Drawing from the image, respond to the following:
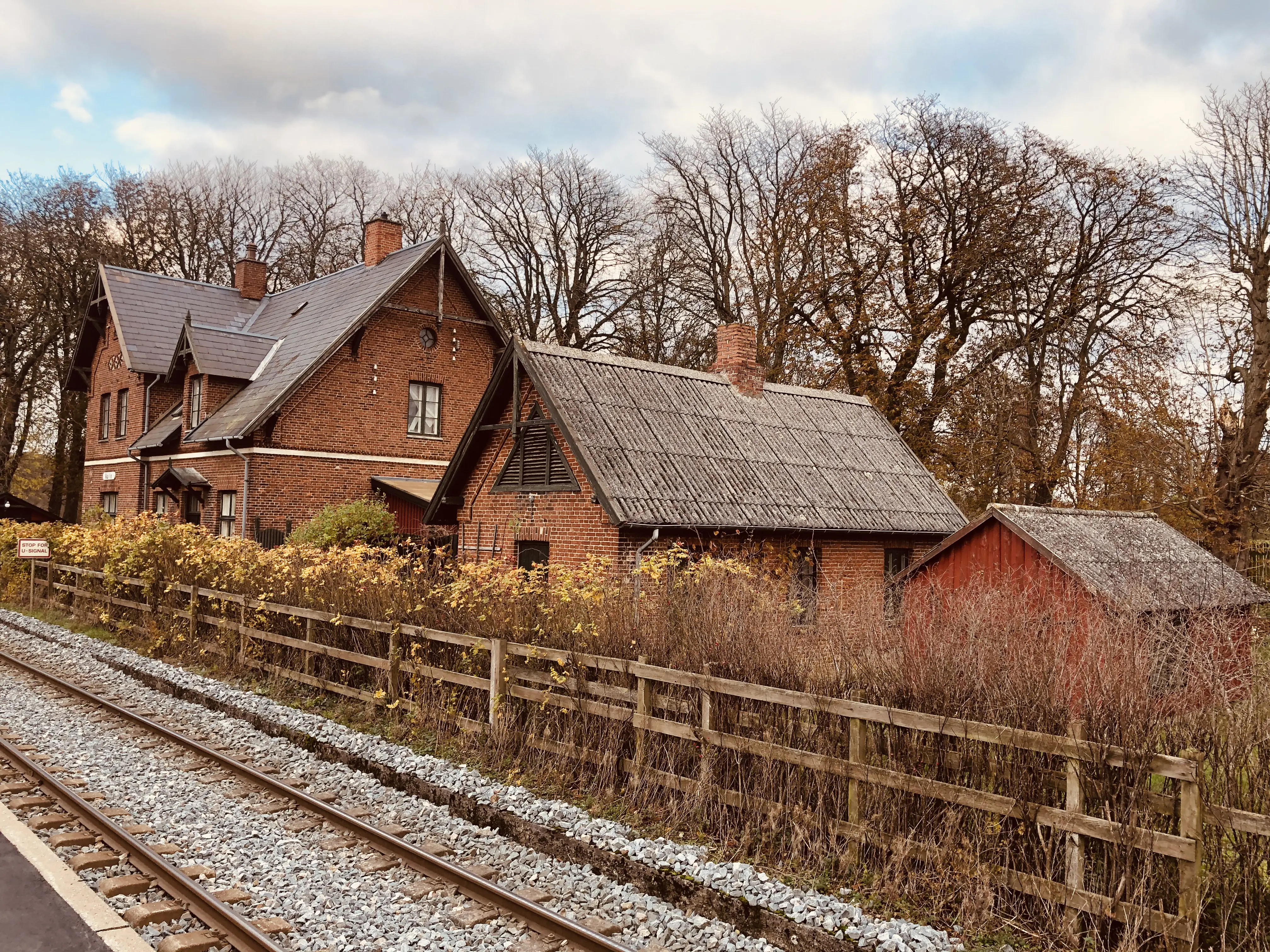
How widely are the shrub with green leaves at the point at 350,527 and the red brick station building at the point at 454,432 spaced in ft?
5.16

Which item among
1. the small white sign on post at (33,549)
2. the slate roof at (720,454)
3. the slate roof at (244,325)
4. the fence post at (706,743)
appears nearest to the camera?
the fence post at (706,743)

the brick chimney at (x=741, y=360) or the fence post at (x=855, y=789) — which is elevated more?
the brick chimney at (x=741, y=360)

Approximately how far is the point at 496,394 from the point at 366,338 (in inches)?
373

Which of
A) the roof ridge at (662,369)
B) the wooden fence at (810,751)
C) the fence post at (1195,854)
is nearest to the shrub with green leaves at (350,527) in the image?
the roof ridge at (662,369)

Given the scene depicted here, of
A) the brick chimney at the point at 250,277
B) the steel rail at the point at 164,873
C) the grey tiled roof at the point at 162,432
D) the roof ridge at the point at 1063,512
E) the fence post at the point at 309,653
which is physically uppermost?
the brick chimney at the point at 250,277

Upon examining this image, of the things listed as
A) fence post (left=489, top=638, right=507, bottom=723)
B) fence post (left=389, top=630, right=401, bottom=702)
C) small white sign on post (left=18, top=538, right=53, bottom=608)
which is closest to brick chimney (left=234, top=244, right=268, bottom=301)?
small white sign on post (left=18, top=538, right=53, bottom=608)

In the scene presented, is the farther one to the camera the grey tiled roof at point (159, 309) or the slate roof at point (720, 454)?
the grey tiled roof at point (159, 309)

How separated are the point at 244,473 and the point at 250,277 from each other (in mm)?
11702

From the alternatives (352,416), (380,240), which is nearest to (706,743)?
(352,416)

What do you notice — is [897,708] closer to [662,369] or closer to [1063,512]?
[1063,512]

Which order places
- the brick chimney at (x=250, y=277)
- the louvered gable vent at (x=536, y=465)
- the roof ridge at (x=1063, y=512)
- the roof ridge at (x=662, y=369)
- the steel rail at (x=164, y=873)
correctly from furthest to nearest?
the brick chimney at (x=250, y=277)
the roof ridge at (x=662, y=369)
the louvered gable vent at (x=536, y=465)
the roof ridge at (x=1063, y=512)
the steel rail at (x=164, y=873)

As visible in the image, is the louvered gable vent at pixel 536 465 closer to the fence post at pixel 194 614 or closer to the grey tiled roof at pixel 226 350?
the fence post at pixel 194 614

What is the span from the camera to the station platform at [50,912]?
5375 mm

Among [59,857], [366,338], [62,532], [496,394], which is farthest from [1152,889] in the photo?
[366,338]
